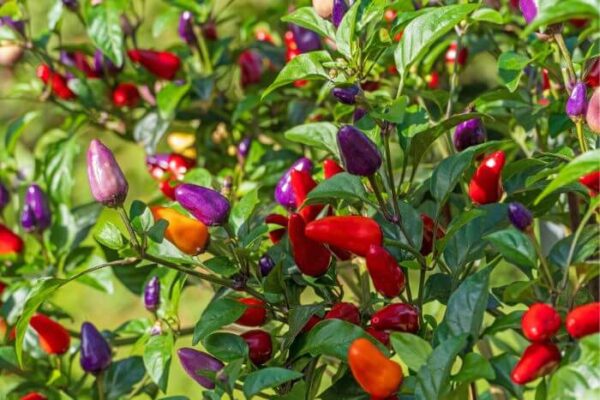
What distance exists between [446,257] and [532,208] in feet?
0.50

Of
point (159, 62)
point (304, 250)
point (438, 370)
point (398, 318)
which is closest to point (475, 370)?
point (438, 370)

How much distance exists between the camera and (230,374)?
1.01 m

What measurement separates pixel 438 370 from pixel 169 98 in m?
0.95

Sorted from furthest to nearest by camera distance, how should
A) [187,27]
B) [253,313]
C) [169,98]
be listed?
1. [187,27]
2. [169,98]
3. [253,313]

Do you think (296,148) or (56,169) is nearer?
(56,169)

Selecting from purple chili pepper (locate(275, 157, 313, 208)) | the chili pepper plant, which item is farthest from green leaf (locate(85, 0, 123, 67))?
purple chili pepper (locate(275, 157, 313, 208))

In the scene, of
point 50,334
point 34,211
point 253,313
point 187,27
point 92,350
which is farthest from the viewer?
point 187,27

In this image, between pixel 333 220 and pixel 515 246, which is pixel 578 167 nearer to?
pixel 515 246

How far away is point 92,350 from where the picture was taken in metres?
1.39

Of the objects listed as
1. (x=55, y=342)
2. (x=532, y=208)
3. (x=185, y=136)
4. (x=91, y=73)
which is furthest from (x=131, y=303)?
(x=532, y=208)

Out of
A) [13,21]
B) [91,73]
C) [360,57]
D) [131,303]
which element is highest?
[360,57]

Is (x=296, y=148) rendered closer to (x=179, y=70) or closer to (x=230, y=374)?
(x=179, y=70)

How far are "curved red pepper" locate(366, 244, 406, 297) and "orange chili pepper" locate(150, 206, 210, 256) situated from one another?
0.66ft

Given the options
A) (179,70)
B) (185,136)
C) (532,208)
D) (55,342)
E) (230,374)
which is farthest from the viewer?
(185,136)
